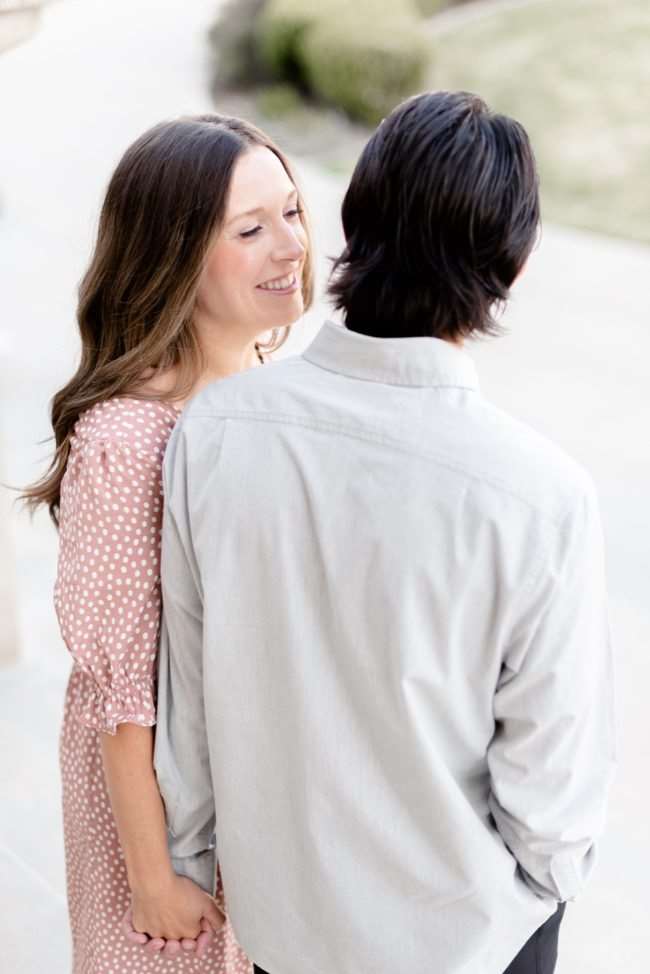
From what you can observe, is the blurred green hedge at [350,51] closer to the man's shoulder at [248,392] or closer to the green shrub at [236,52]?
the green shrub at [236,52]

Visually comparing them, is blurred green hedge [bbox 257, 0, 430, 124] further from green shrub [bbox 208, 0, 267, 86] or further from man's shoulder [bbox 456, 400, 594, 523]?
man's shoulder [bbox 456, 400, 594, 523]

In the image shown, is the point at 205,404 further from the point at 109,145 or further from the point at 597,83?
the point at 597,83

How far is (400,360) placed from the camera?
3.99 ft

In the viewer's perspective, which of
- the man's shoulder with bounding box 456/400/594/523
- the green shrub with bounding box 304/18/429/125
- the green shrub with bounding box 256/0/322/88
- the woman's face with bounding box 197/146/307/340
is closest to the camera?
the man's shoulder with bounding box 456/400/594/523

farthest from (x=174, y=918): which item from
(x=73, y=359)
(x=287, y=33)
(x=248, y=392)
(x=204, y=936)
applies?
(x=287, y=33)

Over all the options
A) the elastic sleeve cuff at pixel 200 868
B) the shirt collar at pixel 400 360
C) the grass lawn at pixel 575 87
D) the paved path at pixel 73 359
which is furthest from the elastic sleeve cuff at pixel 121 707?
the grass lawn at pixel 575 87

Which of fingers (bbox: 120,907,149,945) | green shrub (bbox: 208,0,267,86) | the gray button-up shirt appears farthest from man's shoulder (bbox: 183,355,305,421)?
green shrub (bbox: 208,0,267,86)

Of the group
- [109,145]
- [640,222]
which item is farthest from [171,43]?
[640,222]

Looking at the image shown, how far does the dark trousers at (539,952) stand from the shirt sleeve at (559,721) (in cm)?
9

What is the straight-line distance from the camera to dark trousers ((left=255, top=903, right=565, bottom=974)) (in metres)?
1.47

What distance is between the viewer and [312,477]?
1.24 meters

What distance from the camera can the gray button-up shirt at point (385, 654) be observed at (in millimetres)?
1191

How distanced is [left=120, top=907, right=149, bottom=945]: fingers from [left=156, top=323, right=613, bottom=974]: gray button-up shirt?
0.23 meters

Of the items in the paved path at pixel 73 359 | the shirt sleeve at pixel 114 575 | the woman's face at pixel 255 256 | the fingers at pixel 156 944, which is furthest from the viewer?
the paved path at pixel 73 359
